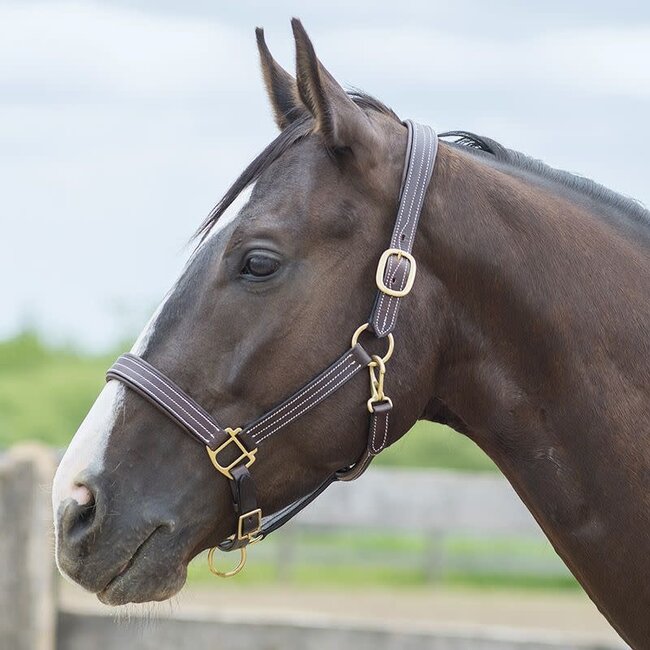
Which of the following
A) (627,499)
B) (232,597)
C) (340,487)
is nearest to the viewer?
(627,499)

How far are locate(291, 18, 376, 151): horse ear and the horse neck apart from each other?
23 centimetres

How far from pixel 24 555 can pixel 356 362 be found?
3066 mm

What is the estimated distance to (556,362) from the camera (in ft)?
8.52

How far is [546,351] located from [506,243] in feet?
0.89

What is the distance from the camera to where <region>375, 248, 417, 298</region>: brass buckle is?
2.56 meters

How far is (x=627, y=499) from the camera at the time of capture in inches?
101

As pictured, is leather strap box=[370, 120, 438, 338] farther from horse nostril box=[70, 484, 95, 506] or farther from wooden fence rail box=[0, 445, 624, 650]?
wooden fence rail box=[0, 445, 624, 650]

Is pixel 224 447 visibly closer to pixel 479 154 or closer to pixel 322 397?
pixel 322 397

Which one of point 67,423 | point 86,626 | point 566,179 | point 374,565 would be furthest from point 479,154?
point 67,423

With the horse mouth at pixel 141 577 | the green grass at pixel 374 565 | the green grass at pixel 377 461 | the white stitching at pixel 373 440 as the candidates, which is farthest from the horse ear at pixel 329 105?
the green grass at pixel 374 565

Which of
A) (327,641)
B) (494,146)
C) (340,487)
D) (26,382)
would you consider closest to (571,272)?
(494,146)

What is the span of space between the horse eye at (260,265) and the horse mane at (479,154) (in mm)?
183

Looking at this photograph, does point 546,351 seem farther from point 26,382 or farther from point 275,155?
point 26,382

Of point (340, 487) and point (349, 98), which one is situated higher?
point (349, 98)
